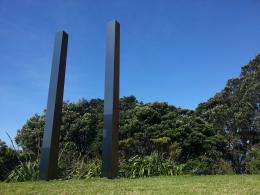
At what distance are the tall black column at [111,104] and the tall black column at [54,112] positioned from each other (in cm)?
126

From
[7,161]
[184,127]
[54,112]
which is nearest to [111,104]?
[54,112]

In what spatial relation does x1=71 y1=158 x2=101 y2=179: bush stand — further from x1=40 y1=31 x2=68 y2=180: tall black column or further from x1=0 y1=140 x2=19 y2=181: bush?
x1=0 y1=140 x2=19 y2=181: bush

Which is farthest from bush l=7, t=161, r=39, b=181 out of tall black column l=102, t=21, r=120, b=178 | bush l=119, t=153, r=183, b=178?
bush l=119, t=153, r=183, b=178

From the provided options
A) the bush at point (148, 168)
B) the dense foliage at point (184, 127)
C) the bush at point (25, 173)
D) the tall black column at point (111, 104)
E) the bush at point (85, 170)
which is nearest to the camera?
the tall black column at point (111, 104)

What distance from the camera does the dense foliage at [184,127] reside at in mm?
20016

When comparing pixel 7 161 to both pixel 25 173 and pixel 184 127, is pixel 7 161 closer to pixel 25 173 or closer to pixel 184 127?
pixel 25 173

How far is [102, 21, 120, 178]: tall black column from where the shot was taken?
8047 millimetres

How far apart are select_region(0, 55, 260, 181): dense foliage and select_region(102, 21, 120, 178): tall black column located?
8939 mm

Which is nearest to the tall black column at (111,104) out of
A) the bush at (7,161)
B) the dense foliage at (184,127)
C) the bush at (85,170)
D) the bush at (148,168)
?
the bush at (85,170)

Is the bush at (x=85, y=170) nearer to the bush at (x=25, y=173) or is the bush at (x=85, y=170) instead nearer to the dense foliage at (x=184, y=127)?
the bush at (x=25, y=173)

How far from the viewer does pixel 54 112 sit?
8812 millimetres

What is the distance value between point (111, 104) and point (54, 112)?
1474 millimetres

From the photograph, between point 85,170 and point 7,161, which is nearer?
point 85,170

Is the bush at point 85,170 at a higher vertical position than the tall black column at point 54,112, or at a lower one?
lower
